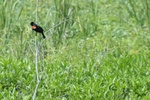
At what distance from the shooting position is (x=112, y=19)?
8445 mm

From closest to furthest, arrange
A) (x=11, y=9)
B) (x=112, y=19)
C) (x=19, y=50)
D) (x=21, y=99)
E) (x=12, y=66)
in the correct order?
(x=21, y=99) → (x=12, y=66) → (x=19, y=50) → (x=11, y=9) → (x=112, y=19)

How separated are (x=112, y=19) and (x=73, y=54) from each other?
1967 mm

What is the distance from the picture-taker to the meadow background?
18.8 ft

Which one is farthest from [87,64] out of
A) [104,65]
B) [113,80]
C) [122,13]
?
[122,13]

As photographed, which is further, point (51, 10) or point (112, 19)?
point (112, 19)

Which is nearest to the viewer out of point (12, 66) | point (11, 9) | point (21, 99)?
point (21, 99)

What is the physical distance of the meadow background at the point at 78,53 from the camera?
226 inches

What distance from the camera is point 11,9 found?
7617 millimetres

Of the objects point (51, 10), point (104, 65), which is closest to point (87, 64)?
point (104, 65)

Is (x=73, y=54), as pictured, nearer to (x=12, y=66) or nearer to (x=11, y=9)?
(x=12, y=66)

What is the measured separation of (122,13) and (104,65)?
2.26 metres

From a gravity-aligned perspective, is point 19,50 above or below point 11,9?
below

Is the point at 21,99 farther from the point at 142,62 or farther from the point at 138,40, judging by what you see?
the point at 138,40

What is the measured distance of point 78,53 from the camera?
265 inches
